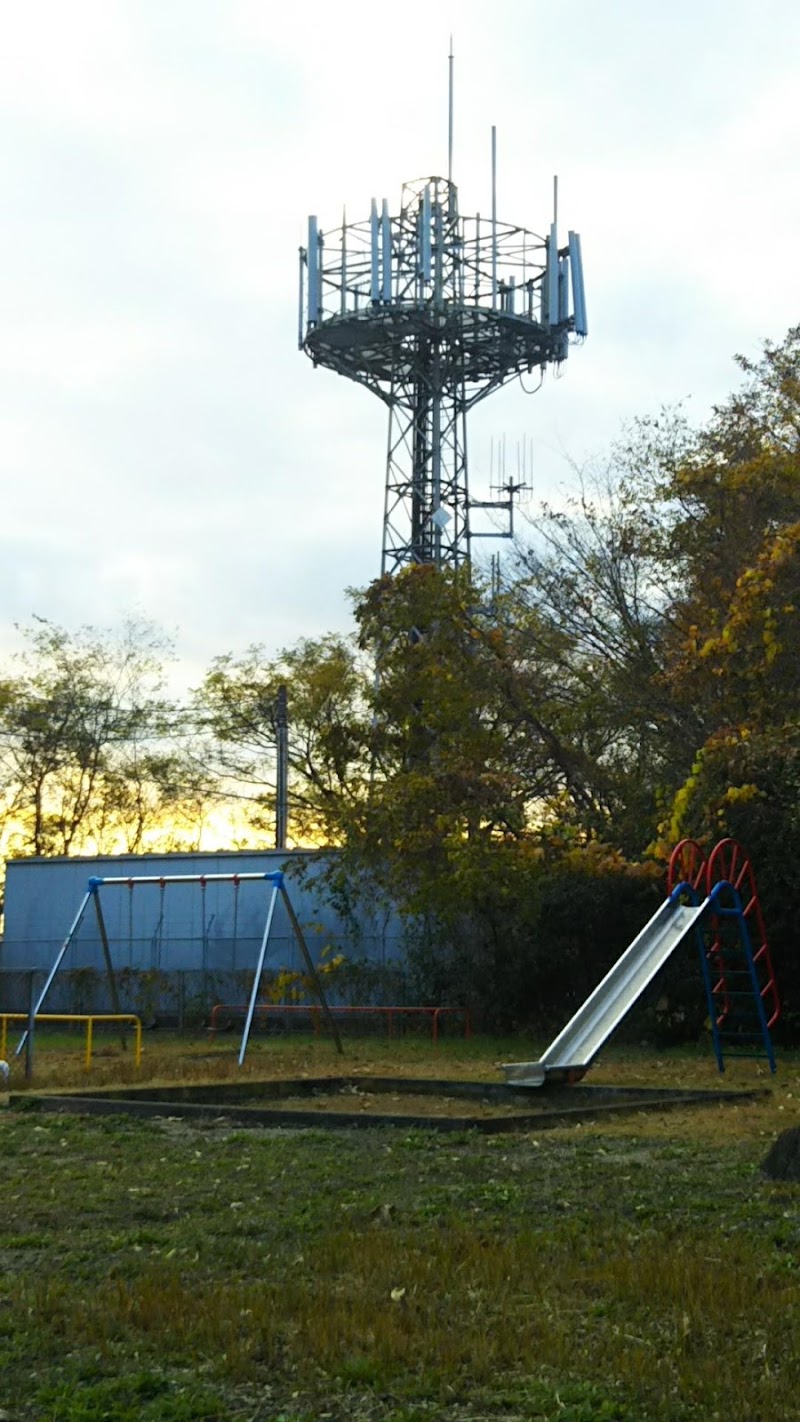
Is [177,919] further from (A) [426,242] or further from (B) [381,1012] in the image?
(A) [426,242]

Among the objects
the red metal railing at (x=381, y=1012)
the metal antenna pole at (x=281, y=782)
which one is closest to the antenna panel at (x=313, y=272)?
the metal antenna pole at (x=281, y=782)

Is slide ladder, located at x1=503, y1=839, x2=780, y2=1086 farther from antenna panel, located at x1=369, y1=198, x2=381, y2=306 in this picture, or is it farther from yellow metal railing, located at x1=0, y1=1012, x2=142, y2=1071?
antenna panel, located at x1=369, y1=198, x2=381, y2=306

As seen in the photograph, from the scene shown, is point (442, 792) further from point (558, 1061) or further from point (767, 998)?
point (558, 1061)

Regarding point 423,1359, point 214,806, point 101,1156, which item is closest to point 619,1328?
point 423,1359

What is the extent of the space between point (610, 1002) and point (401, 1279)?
10.8 meters

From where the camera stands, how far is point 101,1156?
440 inches

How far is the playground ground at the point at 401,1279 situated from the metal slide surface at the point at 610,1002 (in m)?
3.62

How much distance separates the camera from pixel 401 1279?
22.0 ft

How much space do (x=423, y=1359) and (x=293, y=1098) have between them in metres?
10.2

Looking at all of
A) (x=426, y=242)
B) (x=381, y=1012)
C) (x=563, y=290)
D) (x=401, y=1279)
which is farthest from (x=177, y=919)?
(x=401, y=1279)

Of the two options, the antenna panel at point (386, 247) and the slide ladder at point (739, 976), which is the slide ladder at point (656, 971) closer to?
the slide ladder at point (739, 976)

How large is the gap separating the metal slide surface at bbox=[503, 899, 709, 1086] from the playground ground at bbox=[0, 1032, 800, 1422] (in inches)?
143

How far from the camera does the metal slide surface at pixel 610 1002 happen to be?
51.0ft

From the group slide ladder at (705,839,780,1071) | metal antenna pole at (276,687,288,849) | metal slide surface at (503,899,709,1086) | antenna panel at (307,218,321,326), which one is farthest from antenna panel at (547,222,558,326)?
metal slide surface at (503,899,709,1086)
